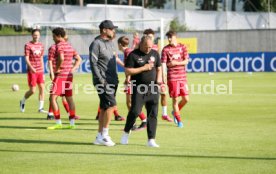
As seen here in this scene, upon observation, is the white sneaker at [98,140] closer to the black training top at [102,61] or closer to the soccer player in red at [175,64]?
the black training top at [102,61]

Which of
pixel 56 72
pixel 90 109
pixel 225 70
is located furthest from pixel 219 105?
pixel 225 70

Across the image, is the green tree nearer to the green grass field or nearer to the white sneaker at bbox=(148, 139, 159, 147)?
the green grass field

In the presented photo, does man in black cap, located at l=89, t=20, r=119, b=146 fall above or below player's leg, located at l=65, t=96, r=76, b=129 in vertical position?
above

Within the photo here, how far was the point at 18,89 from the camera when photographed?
31.1 metres

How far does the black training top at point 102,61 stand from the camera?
43.1ft

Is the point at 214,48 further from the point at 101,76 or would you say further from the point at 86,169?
the point at 86,169

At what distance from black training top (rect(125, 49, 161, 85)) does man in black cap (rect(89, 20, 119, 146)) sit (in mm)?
435

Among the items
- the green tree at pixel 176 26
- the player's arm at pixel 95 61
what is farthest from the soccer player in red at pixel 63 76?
the green tree at pixel 176 26

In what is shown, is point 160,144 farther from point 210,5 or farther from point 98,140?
point 210,5

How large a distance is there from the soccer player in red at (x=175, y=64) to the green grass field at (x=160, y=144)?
0.78 m

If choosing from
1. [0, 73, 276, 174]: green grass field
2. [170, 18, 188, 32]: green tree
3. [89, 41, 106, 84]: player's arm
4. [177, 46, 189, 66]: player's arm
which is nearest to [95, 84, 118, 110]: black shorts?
[89, 41, 106, 84]: player's arm

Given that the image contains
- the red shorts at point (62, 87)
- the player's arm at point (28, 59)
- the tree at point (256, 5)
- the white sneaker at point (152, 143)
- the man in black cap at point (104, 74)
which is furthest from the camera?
the tree at point (256, 5)

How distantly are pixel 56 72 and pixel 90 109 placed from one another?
5.40 meters

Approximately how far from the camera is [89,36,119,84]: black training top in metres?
13.1
